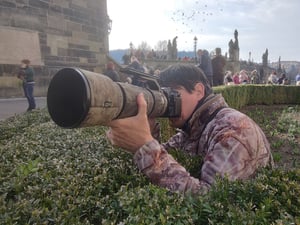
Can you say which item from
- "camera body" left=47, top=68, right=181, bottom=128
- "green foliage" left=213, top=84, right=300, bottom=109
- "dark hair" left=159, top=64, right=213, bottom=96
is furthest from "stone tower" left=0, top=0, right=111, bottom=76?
"camera body" left=47, top=68, right=181, bottom=128

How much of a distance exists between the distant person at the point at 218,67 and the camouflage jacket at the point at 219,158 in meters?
10.1

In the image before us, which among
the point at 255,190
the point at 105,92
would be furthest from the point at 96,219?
the point at 255,190

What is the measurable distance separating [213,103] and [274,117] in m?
10.0

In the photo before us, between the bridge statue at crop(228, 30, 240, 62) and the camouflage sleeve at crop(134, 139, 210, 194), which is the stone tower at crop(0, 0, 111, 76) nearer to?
the camouflage sleeve at crop(134, 139, 210, 194)

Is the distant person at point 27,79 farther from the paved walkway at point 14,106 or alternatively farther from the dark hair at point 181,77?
the dark hair at point 181,77

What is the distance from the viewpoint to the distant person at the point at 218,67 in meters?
11.7

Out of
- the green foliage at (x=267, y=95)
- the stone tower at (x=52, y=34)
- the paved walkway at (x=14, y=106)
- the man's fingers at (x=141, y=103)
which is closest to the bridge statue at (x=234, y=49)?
the green foliage at (x=267, y=95)

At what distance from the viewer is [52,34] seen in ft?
39.9

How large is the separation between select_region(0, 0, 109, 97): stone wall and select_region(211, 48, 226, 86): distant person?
5.59m

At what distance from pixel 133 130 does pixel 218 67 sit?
10.8 meters

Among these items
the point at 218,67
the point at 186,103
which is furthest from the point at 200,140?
the point at 218,67

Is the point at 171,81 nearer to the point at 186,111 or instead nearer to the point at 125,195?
the point at 186,111

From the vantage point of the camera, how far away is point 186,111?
206 cm

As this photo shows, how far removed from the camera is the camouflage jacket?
1638 millimetres
